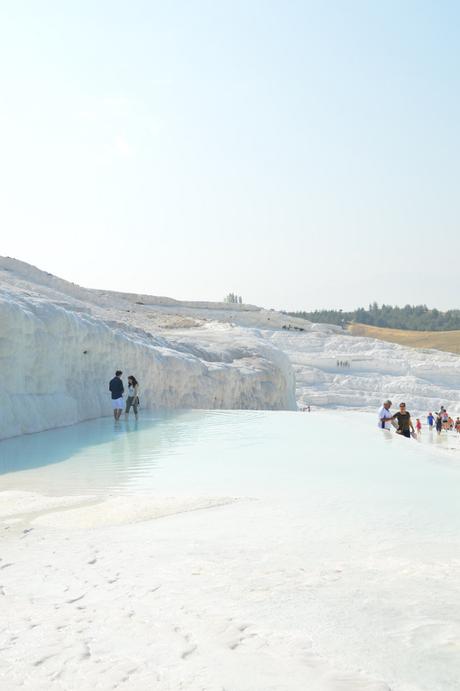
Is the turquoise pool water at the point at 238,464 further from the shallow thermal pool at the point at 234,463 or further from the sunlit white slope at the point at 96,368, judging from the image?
the sunlit white slope at the point at 96,368

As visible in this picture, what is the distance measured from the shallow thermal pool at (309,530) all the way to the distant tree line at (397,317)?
7539cm

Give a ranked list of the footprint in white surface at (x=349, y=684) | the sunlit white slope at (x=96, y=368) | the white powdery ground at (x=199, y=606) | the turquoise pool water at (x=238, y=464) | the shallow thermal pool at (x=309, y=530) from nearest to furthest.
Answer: the footprint in white surface at (x=349, y=684), the white powdery ground at (x=199, y=606), the shallow thermal pool at (x=309, y=530), the turquoise pool water at (x=238, y=464), the sunlit white slope at (x=96, y=368)

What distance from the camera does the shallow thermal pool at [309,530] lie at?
2.84 m

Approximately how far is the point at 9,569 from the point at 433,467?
4.82 metres

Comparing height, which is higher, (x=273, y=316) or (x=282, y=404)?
(x=273, y=316)

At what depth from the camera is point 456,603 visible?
128 inches

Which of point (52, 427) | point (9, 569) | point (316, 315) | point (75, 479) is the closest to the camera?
point (9, 569)

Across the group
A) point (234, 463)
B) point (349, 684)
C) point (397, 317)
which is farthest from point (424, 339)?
point (349, 684)

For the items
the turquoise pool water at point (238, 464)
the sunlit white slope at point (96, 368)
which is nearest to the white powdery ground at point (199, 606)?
the turquoise pool water at point (238, 464)

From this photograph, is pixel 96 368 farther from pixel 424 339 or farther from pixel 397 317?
pixel 397 317

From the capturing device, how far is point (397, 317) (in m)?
93.4

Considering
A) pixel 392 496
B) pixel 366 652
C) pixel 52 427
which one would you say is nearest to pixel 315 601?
pixel 366 652

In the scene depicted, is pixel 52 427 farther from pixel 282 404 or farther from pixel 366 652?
pixel 282 404

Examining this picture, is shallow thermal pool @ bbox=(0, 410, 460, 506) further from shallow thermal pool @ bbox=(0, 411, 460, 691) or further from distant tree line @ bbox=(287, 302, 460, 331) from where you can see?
distant tree line @ bbox=(287, 302, 460, 331)
